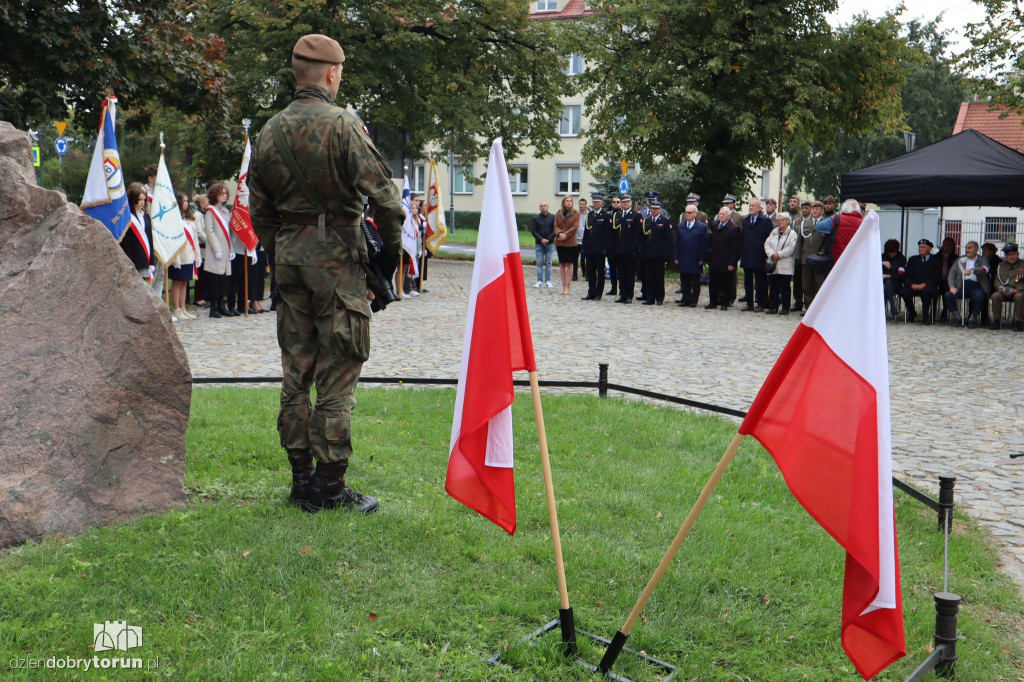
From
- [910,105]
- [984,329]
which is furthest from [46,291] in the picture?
[910,105]

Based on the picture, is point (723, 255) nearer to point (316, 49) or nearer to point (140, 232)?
point (140, 232)

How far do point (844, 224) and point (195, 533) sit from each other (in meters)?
14.7

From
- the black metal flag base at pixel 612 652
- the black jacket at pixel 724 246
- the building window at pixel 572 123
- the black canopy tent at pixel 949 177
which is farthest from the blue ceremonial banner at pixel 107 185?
the building window at pixel 572 123

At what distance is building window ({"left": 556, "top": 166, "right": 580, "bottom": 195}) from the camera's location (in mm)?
57938

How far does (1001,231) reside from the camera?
26.8 m

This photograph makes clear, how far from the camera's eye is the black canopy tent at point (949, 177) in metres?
15.7

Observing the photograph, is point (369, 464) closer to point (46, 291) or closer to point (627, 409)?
point (46, 291)

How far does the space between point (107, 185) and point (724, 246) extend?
478 inches

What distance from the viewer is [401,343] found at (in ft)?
42.9

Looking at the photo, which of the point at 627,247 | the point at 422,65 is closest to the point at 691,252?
the point at 627,247

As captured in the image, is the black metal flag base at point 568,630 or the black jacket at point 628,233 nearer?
the black metal flag base at point 568,630

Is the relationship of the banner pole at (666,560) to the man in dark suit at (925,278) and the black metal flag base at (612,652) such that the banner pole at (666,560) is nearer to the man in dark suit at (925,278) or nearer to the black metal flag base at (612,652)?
the black metal flag base at (612,652)

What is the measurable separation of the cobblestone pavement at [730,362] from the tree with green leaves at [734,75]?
28.4 ft

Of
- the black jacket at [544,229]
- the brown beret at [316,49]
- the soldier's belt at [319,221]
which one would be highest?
the brown beret at [316,49]
